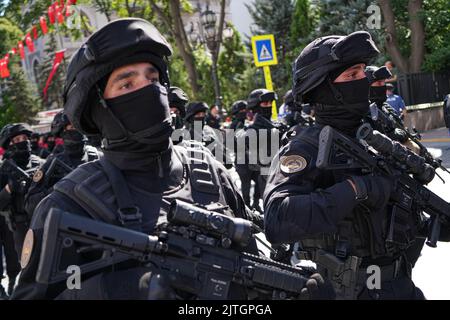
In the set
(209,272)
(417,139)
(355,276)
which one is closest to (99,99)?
(209,272)

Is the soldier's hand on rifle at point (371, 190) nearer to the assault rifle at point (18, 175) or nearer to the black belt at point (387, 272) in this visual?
the black belt at point (387, 272)

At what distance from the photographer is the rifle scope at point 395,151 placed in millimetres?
2602

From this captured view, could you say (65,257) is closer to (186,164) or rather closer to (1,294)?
(186,164)

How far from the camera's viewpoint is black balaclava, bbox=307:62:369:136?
2.85 meters

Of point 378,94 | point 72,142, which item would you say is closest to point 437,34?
point 378,94

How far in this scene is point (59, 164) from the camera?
567cm

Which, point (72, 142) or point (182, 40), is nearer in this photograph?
point (72, 142)

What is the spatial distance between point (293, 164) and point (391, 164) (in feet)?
1.60

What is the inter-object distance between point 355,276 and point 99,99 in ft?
4.84

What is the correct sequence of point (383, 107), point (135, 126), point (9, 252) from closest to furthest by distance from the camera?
point (135, 126)
point (383, 107)
point (9, 252)

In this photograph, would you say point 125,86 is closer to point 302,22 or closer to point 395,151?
point 395,151

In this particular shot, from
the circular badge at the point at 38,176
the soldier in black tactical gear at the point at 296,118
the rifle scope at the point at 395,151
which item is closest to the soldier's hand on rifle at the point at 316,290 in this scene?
the rifle scope at the point at 395,151

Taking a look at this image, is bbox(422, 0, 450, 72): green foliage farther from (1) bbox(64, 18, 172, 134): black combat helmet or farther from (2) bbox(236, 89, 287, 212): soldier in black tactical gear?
(1) bbox(64, 18, 172, 134): black combat helmet

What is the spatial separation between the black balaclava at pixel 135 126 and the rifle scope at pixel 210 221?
0.29 meters
